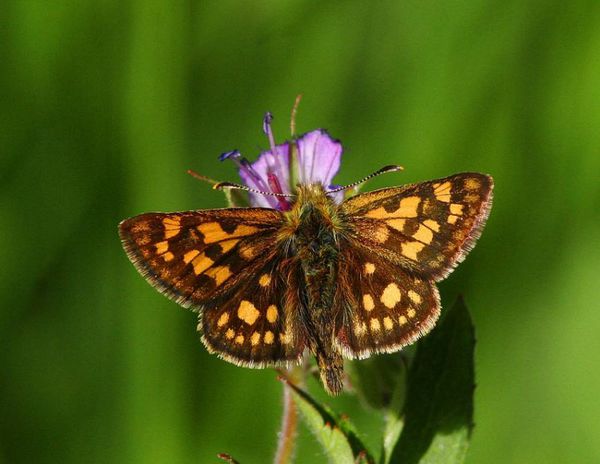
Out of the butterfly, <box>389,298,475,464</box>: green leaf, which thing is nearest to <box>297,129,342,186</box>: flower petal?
the butterfly

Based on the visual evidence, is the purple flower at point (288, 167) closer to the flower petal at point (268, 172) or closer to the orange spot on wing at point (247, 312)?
the flower petal at point (268, 172)

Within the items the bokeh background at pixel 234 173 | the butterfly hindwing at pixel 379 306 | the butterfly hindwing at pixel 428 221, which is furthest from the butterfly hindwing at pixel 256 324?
the bokeh background at pixel 234 173

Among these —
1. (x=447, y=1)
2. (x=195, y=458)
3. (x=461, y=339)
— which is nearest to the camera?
(x=461, y=339)

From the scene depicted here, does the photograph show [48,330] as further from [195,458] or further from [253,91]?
[253,91]

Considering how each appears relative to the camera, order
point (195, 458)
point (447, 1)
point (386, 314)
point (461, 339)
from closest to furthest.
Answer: point (386, 314), point (461, 339), point (195, 458), point (447, 1)

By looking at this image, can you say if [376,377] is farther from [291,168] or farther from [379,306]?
[291,168]

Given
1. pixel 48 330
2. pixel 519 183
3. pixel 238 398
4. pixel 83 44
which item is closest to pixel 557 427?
pixel 519 183

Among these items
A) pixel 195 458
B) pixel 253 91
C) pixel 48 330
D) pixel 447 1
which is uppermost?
pixel 447 1
